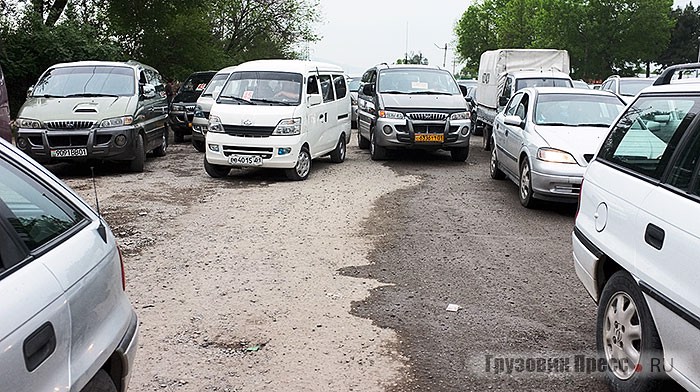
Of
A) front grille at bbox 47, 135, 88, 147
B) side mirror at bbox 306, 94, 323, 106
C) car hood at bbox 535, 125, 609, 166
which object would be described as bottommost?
front grille at bbox 47, 135, 88, 147

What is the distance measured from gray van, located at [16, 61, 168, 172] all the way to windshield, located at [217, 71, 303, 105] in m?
1.71

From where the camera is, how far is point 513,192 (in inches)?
407

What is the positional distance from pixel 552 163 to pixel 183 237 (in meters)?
4.61

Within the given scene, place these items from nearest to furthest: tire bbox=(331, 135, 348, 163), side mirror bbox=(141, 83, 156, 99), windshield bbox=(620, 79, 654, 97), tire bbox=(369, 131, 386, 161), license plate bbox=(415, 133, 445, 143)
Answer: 1. side mirror bbox=(141, 83, 156, 99)
2. license plate bbox=(415, 133, 445, 143)
3. tire bbox=(331, 135, 348, 163)
4. tire bbox=(369, 131, 386, 161)
5. windshield bbox=(620, 79, 654, 97)

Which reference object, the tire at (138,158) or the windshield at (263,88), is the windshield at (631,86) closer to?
the windshield at (263,88)

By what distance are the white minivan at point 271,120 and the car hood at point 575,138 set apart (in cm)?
394

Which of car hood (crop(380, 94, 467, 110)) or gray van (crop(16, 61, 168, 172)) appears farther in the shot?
car hood (crop(380, 94, 467, 110))

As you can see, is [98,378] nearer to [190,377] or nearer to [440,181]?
[190,377]

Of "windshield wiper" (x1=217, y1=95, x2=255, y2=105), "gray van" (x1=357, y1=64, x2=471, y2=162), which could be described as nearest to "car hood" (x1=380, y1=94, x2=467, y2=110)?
"gray van" (x1=357, y1=64, x2=471, y2=162)

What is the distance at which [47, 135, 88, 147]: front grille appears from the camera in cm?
1082

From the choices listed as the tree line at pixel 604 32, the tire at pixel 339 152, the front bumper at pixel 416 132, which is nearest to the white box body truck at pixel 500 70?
the front bumper at pixel 416 132

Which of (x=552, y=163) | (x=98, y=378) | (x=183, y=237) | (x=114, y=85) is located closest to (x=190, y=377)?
(x=98, y=378)

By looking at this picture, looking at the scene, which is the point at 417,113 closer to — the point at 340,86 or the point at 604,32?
the point at 340,86

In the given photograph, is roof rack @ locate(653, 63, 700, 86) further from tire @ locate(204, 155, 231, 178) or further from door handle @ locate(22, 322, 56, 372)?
tire @ locate(204, 155, 231, 178)
